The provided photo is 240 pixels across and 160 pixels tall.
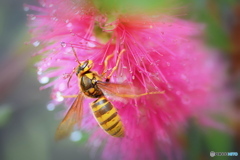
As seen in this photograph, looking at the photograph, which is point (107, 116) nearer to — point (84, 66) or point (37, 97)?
point (84, 66)

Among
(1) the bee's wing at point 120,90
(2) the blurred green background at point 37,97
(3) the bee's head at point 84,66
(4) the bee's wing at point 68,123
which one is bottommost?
(2) the blurred green background at point 37,97

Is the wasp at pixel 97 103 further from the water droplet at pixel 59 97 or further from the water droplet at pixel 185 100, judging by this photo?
the water droplet at pixel 185 100

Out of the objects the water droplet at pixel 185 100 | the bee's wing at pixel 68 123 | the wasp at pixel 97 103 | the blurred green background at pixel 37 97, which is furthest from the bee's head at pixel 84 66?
the blurred green background at pixel 37 97

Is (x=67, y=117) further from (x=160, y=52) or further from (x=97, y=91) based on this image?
(x=160, y=52)

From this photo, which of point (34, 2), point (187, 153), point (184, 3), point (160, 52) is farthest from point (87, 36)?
point (187, 153)

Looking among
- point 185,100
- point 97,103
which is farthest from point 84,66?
point 185,100

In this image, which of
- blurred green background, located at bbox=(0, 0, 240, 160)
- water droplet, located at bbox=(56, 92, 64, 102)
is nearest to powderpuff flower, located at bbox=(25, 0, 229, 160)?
water droplet, located at bbox=(56, 92, 64, 102)
